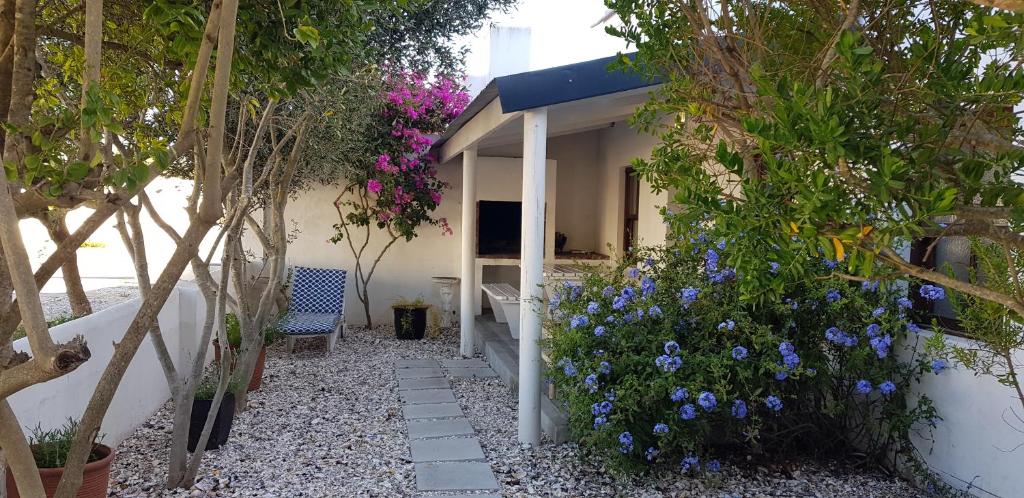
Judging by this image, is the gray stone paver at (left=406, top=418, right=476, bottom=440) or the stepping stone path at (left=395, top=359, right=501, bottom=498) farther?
the gray stone paver at (left=406, top=418, right=476, bottom=440)

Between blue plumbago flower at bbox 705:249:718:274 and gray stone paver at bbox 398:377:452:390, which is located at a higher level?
blue plumbago flower at bbox 705:249:718:274

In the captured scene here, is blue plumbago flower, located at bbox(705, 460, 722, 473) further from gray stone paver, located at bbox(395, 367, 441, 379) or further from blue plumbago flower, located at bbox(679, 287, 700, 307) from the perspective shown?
gray stone paver, located at bbox(395, 367, 441, 379)

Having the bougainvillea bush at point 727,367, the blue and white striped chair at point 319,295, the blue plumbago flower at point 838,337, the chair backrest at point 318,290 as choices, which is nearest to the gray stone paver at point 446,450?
the bougainvillea bush at point 727,367

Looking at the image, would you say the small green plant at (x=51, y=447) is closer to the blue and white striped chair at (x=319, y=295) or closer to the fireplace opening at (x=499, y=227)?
the blue and white striped chair at (x=319, y=295)

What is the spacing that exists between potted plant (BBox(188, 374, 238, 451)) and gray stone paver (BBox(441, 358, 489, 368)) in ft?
10.5

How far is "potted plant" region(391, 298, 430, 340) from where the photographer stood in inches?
379

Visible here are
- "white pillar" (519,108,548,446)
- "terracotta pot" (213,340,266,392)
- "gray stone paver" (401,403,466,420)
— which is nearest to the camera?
"white pillar" (519,108,548,446)

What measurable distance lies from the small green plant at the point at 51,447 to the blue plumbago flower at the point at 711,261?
143 inches

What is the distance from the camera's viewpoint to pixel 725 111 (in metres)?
2.81

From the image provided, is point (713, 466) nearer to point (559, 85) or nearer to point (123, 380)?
point (559, 85)

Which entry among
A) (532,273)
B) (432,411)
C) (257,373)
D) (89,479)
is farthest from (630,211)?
(89,479)

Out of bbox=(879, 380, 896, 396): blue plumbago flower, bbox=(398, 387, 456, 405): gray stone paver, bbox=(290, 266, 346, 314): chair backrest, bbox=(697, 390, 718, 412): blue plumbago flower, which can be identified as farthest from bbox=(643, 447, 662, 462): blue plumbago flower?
bbox=(290, 266, 346, 314): chair backrest

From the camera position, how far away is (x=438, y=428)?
5.64 metres

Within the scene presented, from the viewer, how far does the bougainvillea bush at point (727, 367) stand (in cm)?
416
